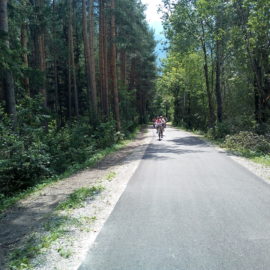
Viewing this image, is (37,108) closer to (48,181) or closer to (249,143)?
(48,181)

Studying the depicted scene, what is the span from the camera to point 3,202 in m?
7.96

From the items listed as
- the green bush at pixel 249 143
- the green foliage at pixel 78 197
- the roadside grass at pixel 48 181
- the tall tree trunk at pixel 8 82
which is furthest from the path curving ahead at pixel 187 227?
the green bush at pixel 249 143

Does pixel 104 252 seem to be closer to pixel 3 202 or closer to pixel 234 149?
pixel 3 202

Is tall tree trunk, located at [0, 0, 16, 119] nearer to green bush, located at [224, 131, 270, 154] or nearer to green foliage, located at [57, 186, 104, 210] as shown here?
green foliage, located at [57, 186, 104, 210]

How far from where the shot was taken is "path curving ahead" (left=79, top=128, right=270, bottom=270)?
3945 mm

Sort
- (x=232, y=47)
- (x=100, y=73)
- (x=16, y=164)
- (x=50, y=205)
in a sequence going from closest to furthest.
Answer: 1. (x=50, y=205)
2. (x=16, y=164)
3. (x=232, y=47)
4. (x=100, y=73)

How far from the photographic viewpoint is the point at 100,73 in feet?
81.3

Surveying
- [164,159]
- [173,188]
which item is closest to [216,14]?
[164,159]

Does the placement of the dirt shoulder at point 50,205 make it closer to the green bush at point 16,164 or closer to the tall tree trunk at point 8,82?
the green bush at point 16,164

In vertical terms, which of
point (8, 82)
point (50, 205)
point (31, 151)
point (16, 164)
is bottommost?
point (50, 205)

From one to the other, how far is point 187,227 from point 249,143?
1273 cm

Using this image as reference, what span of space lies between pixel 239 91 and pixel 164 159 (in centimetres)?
2020

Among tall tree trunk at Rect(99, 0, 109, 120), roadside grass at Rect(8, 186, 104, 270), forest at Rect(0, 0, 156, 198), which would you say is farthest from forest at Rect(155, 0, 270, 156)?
roadside grass at Rect(8, 186, 104, 270)

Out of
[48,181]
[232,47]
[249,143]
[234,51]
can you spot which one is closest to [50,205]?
[48,181]
